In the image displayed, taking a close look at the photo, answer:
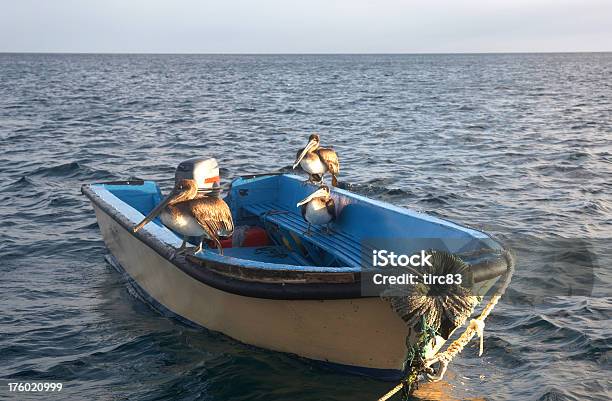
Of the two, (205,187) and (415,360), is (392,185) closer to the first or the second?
(205,187)

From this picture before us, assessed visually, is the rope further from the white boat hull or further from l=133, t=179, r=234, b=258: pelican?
l=133, t=179, r=234, b=258: pelican

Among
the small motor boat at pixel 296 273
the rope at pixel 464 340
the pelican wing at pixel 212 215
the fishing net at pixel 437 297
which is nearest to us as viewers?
the fishing net at pixel 437 297

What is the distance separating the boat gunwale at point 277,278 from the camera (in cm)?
583

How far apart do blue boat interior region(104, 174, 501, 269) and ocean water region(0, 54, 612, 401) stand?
56.5 inches

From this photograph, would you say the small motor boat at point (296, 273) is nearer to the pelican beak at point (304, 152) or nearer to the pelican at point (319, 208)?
the pelican at point (319, 208)

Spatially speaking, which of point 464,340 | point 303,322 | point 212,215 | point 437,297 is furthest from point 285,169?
point 437,297

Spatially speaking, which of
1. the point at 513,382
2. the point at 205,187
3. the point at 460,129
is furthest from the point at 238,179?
the point at 460,129

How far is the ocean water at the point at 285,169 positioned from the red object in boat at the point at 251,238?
1.77 m

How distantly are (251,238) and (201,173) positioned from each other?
4.86 ft

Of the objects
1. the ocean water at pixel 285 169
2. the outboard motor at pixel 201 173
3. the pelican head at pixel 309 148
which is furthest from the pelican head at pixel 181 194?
the pelican head at pixel 309 148

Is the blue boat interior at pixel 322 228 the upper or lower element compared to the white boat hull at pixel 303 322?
upper

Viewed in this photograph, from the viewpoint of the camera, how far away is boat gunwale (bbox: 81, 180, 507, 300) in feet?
19.1

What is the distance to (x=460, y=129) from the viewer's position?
2730 cm

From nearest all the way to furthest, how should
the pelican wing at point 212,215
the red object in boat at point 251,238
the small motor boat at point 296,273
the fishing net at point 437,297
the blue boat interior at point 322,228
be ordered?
the fishing net at point 437,297 < the small motor boat at point 296,273 < the pelican wing at point 212,215 < the blue boat interior at point 322,228 < the red object in boat at point 251,238
